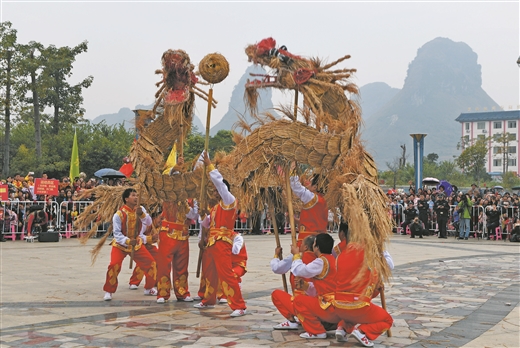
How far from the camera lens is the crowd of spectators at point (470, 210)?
18172mm

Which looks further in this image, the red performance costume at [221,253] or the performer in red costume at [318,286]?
the red performance costume at [221,253]

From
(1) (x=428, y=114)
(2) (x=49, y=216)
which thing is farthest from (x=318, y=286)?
(1) (x=428, y=114)

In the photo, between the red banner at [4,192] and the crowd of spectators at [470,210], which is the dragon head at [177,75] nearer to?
the red banner at [4,192]

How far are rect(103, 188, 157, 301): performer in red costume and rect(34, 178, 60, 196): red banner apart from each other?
8.46 m

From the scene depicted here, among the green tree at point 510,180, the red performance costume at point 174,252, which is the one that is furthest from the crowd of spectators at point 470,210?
the green tree at point 510,180

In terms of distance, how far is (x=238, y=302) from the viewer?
6930 mm

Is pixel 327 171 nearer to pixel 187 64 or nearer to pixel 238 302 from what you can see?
pixel 238 302

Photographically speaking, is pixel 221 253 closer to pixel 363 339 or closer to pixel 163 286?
pixel 163 286

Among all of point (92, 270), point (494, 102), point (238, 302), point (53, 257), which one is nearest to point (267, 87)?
point (238, 302)

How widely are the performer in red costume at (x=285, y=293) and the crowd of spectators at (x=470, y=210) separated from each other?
13.0 meters

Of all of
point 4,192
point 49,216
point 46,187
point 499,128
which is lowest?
point 49,216

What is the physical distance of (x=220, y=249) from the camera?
7137 millimetres

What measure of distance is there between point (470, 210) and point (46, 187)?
1229cm

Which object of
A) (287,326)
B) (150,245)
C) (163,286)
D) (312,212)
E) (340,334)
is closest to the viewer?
(340,334)
